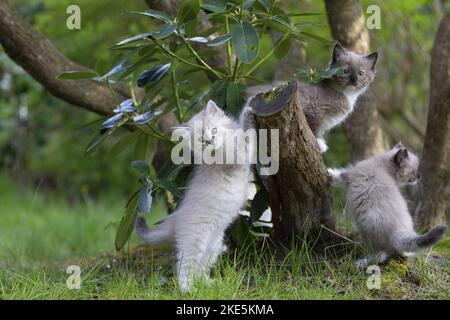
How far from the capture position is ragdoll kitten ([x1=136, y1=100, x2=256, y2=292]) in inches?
128

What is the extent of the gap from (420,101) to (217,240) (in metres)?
5.11

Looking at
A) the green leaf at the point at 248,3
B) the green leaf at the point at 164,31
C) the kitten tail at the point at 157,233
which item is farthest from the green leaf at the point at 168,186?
the green leaf at the point at 248,3

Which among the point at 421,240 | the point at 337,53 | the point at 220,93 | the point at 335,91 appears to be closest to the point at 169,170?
the point at 220,93

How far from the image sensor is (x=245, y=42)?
3098 millimetres

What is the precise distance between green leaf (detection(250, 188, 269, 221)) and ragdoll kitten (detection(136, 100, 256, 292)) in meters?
0.07

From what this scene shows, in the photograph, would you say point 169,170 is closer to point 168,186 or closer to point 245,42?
point 168,186

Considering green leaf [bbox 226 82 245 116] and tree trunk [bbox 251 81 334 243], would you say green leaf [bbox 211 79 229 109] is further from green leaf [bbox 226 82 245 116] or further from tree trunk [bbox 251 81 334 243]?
tree trunk [bbox 251 81 334 243]

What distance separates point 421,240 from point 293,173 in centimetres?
71

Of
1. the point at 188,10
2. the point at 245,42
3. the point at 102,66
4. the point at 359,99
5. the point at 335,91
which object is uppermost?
the point at 188,10

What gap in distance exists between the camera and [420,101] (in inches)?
309

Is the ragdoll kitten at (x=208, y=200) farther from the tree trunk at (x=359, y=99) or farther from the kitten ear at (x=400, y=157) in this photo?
the tree trunk at (x=359, y=99)

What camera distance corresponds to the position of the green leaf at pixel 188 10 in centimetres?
316

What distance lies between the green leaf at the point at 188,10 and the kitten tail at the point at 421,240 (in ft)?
5.03
